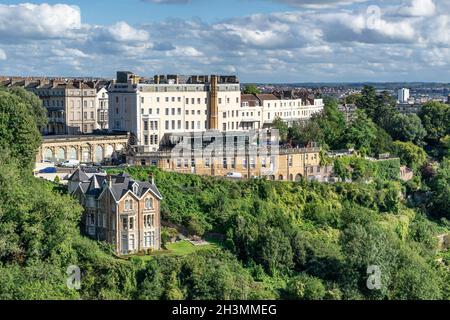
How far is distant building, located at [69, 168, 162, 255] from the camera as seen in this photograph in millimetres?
40406

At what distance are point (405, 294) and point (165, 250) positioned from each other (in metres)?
11.4

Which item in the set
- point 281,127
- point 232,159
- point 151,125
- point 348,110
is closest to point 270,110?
point 281,127

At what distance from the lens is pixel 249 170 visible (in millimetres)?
55656

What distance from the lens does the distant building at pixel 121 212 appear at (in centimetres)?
4041

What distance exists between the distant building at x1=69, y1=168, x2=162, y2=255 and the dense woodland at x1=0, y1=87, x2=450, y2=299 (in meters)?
0.89

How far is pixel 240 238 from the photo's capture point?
43812mm

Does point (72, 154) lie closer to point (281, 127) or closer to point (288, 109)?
point (281, 127)

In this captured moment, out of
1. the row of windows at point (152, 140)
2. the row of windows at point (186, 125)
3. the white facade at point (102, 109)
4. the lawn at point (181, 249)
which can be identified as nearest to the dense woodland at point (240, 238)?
the lawn at point (181, 249)

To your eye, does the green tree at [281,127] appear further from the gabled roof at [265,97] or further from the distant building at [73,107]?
the distant building at [73,107]

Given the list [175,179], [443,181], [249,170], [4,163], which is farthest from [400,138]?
[4,163]

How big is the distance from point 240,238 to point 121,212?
6773 mm

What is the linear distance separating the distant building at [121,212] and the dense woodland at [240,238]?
89 centimetres

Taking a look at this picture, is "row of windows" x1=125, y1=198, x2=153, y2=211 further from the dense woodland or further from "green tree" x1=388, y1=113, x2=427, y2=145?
"green tree" x1=388, y1=113, x2=427, y2=145

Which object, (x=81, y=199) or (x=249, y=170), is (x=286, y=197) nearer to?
(x=249, y=170)
